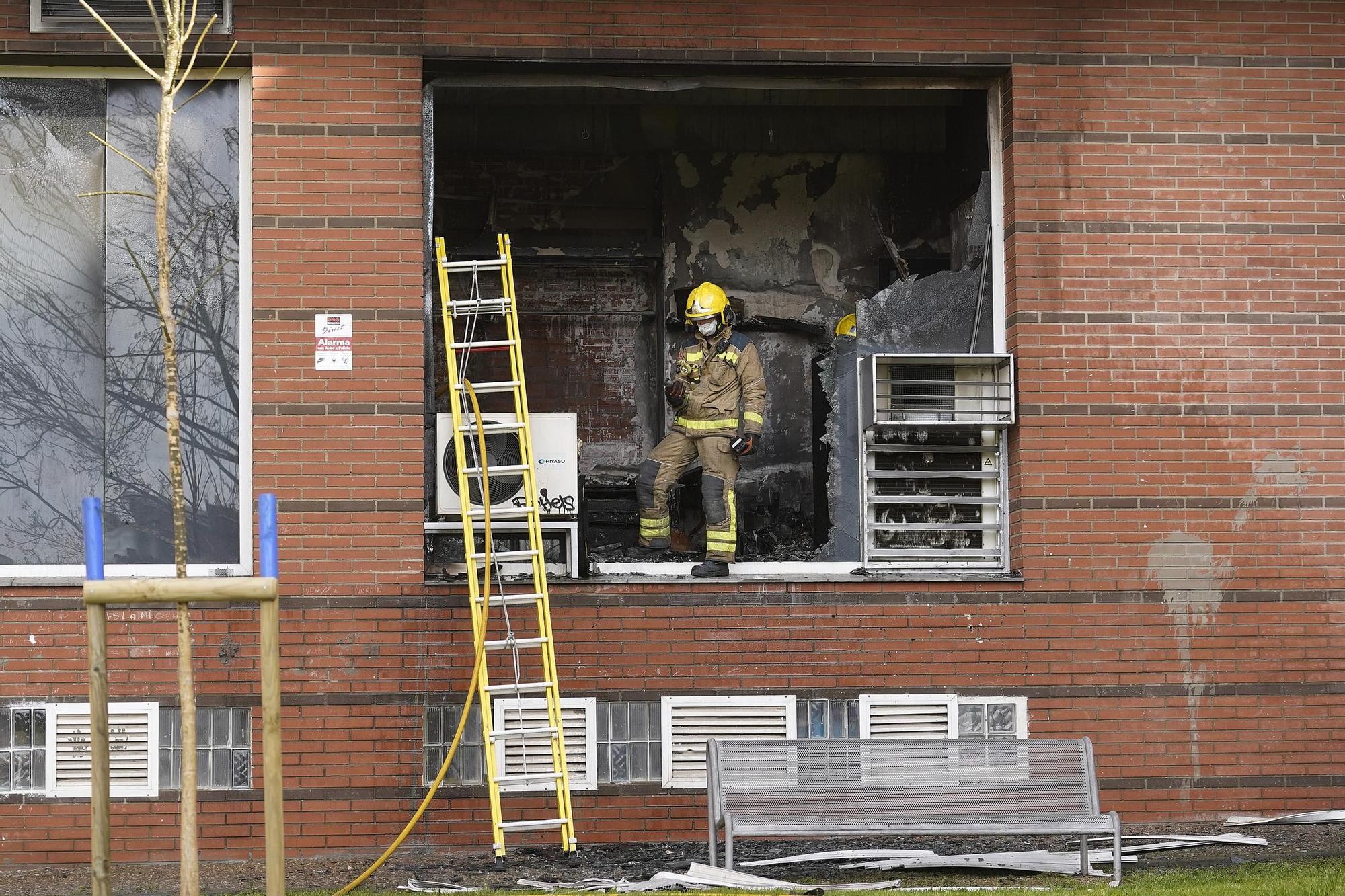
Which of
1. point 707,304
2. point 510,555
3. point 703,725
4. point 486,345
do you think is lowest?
point 703,725

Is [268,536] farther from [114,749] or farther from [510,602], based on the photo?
[114,749]

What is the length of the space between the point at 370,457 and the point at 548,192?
501cm

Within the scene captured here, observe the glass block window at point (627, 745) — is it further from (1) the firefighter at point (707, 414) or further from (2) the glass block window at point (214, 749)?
(2) the glass block window at point (214, 749)

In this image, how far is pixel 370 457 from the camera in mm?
9117

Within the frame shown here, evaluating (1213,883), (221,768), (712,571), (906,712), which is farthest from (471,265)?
(1213,883)

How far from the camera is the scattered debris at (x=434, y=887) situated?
757cm

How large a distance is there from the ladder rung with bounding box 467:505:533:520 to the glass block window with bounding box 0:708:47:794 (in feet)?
8.74

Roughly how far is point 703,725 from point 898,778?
5.06 feet

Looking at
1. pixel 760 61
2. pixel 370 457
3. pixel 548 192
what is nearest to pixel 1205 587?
pixel 760 61

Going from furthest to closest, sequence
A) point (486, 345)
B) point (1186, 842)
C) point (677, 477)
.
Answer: point (677, 477), point (486, 345), point (1186, 842)

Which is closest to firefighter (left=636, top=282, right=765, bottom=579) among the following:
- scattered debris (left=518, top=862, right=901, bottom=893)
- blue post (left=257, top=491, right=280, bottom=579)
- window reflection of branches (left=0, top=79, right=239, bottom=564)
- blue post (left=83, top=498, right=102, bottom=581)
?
window reflection of branches (left=0, top=79, right=239, bottom=564)

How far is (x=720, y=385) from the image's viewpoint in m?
10.4

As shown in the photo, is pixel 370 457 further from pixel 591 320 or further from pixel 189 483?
pixel 591 320

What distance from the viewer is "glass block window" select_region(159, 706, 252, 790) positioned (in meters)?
8.89
